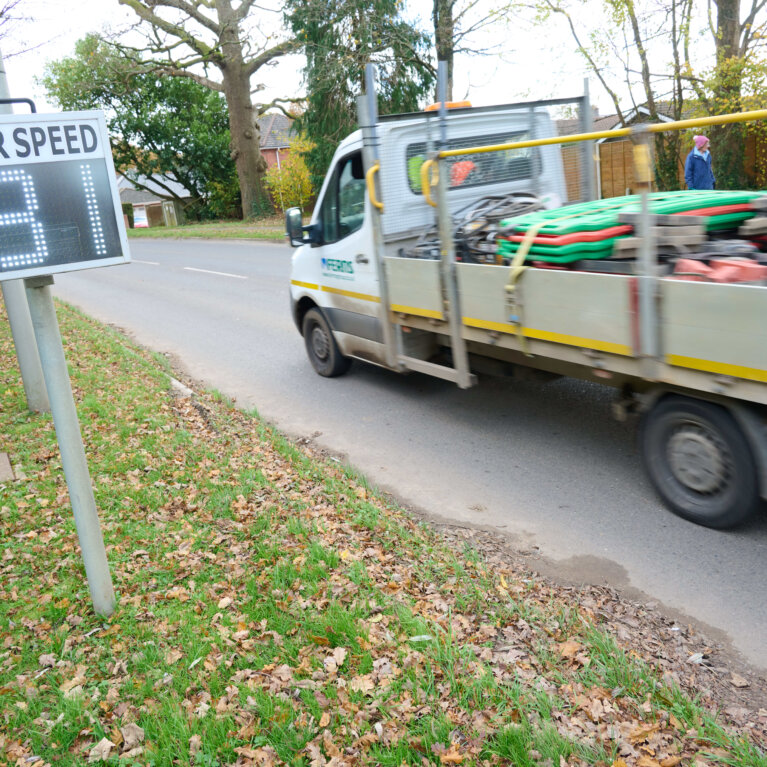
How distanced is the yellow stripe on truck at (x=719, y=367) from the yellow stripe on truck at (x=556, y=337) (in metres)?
0.29

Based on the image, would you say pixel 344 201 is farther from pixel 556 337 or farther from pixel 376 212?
pixel 556 337

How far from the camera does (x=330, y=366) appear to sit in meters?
8.37

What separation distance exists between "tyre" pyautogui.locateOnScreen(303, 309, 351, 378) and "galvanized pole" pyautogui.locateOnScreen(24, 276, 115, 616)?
4.60m

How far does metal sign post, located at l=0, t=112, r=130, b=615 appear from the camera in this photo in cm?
317

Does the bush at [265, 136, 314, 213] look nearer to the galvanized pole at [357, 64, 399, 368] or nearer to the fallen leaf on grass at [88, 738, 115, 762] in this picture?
the galvanized pole at [357, 64, 399, 368]

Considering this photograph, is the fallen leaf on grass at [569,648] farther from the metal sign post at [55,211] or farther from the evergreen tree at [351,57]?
the evergreen tree at [351,57]

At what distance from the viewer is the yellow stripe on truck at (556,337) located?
176 inches

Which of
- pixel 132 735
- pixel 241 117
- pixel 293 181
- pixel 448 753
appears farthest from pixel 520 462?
pixel 241 117

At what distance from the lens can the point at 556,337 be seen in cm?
490

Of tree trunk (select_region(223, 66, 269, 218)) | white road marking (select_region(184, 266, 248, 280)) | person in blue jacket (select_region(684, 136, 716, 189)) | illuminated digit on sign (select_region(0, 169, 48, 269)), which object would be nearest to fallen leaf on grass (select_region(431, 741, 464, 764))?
illuminated digit on sign (select_region(0, 169, 48, 269))

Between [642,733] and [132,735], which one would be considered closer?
[642,733]

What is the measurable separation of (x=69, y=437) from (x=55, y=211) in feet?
3.50

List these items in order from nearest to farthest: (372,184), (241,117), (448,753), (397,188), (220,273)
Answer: (448,753)
(372,184)
(397,188)
(220,273)
(241,117)

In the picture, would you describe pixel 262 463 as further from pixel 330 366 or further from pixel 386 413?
pixel 330 366
